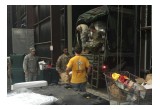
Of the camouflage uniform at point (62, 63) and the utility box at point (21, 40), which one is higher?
the utility box at point (21, 40)

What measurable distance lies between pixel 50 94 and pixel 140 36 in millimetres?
2228

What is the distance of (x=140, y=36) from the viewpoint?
4133 millimetres

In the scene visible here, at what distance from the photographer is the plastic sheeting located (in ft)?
7.73

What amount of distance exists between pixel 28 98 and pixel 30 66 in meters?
3.51

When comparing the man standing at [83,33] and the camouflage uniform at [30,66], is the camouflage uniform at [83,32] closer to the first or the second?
the man standing at [83,33]

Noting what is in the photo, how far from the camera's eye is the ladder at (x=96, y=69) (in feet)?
17.5

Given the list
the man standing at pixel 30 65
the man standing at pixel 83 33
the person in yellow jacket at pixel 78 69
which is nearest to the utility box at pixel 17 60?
the man standing at pixel 30 65

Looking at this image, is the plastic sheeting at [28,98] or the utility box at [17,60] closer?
the plastic sheeting at [28,98]

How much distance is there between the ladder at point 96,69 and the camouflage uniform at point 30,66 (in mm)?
1540

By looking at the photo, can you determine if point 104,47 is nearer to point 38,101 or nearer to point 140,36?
point 140,36

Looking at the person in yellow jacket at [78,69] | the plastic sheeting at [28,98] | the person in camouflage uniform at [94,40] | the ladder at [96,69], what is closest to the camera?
the plastic sheeting at [28,98]

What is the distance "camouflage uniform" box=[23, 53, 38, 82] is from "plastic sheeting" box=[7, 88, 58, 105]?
3.25 meters

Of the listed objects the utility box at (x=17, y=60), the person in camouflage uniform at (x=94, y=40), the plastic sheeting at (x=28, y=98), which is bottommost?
the plastic sheeting at (x=28, y=98)
